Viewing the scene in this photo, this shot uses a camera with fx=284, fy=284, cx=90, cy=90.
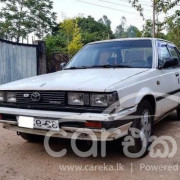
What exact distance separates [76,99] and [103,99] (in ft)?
1.01

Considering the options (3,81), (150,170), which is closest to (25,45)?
(3,81)

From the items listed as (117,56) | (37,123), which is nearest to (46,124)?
(37,123)

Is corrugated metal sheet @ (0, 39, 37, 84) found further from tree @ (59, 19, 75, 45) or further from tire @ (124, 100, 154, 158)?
tree @ (59, 19, 75, 45)

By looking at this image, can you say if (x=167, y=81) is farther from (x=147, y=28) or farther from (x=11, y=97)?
(x=147, y=28)

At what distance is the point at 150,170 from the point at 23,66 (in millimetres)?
7392

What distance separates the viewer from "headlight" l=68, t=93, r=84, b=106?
308cm

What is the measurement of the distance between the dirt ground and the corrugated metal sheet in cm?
483

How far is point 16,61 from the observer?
9.38 m

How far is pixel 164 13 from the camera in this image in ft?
42.4

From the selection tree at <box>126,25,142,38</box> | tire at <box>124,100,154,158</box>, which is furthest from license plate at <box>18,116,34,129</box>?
tree at <box>126,25,142,38</box>

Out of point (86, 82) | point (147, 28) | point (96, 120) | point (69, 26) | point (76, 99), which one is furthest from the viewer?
point (69, 26)

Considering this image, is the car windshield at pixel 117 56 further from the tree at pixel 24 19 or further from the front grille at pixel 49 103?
the tree at pixel 24 19

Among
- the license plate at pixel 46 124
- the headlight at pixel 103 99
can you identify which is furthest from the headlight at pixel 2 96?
the headlight at pixel 103 99

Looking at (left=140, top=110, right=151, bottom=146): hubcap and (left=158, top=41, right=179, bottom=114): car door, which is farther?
(left=158, top=41, right=179, bottom=114): car door
